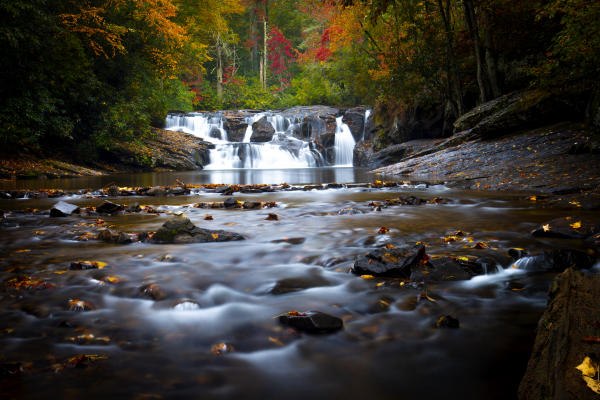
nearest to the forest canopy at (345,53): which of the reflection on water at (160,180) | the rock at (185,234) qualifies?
the reflection on water at (160,180)

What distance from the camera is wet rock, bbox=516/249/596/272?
260cm

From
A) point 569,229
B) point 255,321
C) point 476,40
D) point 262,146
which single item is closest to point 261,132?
point 262,146

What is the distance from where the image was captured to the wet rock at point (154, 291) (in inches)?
88.2

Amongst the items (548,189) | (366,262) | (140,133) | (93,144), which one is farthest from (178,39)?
(366,262)

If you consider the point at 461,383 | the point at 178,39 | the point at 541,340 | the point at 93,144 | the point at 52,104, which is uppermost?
the point at 178,39

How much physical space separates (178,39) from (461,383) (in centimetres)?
1859

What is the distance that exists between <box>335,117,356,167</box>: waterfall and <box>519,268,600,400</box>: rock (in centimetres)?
2441

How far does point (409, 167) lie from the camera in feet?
45.3

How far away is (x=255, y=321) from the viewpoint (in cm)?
197

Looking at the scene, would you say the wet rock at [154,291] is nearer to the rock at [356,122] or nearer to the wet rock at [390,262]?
the wet rock at [390,262]

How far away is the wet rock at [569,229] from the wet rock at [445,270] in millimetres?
1380

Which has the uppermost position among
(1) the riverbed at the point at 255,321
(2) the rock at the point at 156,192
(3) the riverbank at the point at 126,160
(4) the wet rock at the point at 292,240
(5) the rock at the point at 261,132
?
(5) the rock at the point at 261,132

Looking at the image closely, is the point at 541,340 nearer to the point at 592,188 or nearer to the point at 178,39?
the point at 592,188

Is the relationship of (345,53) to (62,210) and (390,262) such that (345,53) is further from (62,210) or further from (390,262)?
(390,262)
